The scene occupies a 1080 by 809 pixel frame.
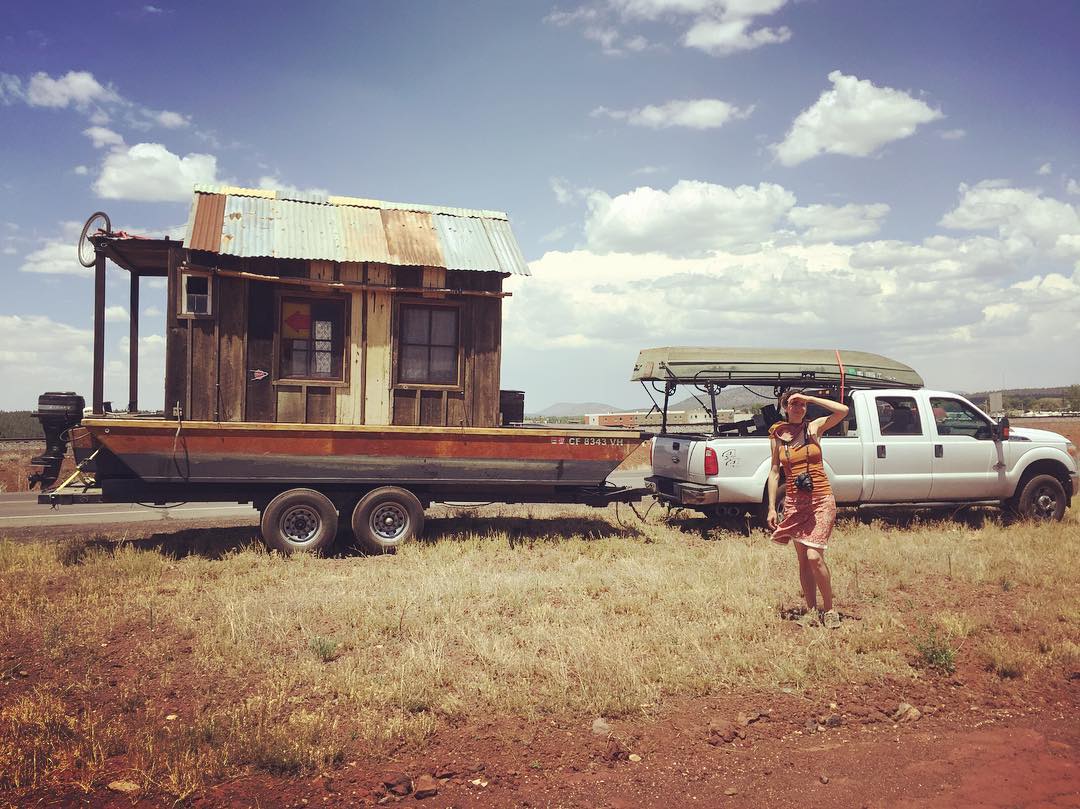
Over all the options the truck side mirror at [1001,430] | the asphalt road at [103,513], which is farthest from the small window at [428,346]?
the truck side mirror at [1001,430]

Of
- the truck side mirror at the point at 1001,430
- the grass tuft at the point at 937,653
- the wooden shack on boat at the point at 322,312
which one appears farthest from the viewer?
the truck side mirror at the point at 1001,430

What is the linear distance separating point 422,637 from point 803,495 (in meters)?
3.34

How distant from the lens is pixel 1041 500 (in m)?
10.8

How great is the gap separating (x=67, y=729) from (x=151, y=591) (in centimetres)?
313

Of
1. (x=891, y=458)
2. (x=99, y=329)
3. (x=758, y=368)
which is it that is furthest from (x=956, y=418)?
(x=99, y=329)

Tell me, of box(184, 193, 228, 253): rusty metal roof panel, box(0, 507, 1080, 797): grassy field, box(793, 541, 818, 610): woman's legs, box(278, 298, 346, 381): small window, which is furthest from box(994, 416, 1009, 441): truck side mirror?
box(184, 193, 228, 253): rusty metal roof panel

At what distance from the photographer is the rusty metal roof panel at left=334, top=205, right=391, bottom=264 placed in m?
9.32

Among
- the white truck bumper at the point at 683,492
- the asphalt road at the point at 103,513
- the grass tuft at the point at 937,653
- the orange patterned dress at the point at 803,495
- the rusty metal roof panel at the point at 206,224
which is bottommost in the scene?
the asphalt road at the point at 103,513

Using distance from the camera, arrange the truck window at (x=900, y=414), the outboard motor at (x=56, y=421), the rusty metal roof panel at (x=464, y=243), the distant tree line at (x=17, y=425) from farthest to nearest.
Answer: the distant tree line at (x=17, y=425), the truck window at (x=900, y=414), the rusty metal roof panel at (x=464, y=243), the outboard motor at (x=56, y=421)

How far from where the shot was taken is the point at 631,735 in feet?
14.0

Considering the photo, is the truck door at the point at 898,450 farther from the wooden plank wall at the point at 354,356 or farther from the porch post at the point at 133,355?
the porch post at the point at 133,355

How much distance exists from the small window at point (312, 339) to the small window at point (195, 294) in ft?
2.87

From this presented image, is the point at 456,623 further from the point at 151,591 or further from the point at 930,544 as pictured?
the point at 930,544

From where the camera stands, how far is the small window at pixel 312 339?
30.4 feet
